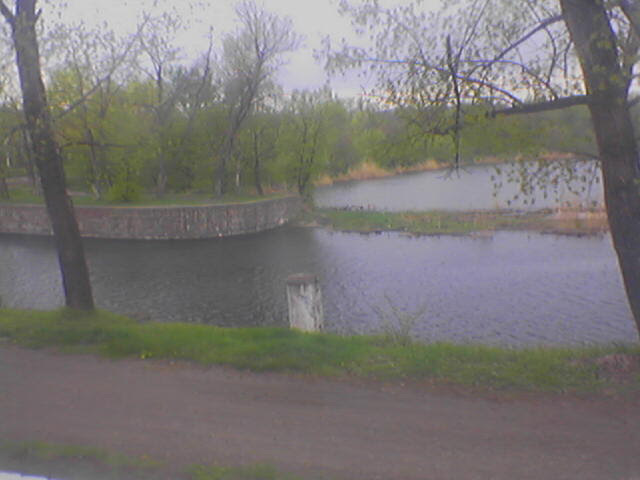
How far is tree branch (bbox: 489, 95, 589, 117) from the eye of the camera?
6.11 metres

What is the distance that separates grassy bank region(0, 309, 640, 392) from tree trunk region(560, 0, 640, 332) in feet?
3.86

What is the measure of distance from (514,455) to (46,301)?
1620 cm

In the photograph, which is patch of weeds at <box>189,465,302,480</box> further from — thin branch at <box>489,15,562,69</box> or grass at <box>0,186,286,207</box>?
grass at <box>0,186,286,207</box>

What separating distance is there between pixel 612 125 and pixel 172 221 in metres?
26.5

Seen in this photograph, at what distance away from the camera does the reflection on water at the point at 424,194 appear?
37.3 m

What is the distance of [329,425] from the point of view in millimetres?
5164

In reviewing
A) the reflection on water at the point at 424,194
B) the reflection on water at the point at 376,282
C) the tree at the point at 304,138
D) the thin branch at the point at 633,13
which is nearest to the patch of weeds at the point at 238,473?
the thin branch at the point at 633,13

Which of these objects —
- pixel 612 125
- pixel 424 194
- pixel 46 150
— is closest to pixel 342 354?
pixel 612 125

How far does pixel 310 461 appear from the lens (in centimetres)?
449

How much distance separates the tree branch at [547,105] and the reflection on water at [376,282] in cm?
697

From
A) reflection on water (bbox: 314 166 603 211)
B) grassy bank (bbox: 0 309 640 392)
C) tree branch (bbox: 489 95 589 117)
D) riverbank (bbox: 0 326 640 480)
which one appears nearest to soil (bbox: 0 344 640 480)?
riverbank (bbox: 0 326 640 480)

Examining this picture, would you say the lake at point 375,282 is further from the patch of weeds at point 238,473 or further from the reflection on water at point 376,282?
the patch of weeds at point 238,473

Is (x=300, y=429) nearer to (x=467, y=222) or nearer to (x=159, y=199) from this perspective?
(x=467, y=222)

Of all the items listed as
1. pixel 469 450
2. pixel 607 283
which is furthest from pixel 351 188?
pixel 469 450
